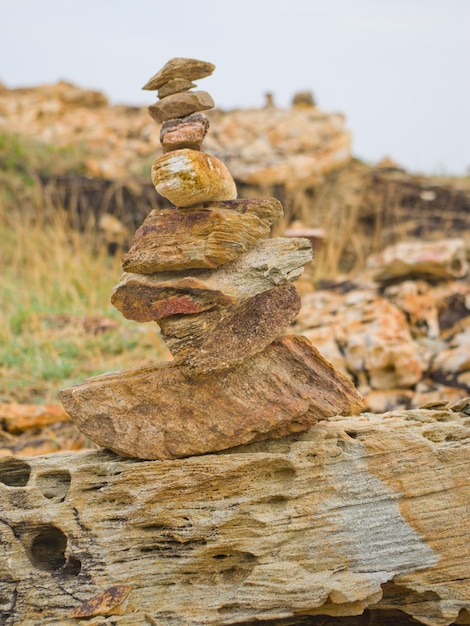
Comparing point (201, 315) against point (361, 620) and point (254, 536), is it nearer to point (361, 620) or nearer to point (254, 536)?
point (254, 536)

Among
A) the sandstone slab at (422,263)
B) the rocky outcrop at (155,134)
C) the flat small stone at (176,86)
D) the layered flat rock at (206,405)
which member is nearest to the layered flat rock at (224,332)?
the layered flat rock at (206,405)

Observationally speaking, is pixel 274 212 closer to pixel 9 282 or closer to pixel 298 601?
pixel 298 601

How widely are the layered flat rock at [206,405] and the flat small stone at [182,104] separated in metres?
1.29

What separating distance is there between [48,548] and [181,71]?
259 centimetres

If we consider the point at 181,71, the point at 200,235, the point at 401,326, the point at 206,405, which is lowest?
the point at 401,326

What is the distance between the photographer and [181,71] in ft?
12.1

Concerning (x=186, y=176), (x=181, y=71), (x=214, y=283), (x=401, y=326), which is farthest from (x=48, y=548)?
(x=401, y=326)

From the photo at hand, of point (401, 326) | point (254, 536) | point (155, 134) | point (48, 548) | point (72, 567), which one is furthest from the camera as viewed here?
point (155, 134)

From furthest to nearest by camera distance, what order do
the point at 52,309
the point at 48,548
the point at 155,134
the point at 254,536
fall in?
the point at 155,134, the point at 52,309, the point at 48,548, the point at 254,536

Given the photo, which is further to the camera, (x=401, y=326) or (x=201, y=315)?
(x=401, y=326)

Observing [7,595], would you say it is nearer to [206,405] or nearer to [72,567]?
[72,567]

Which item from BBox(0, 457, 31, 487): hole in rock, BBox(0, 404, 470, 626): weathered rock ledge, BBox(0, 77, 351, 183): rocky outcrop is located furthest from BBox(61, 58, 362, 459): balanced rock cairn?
BBox(0, 77, 351, 183): rocky outcrop

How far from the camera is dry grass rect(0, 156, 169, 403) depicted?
24.6ft

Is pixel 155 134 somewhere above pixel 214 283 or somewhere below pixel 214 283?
below
